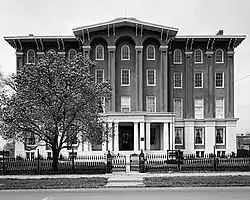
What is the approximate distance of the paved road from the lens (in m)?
16.9

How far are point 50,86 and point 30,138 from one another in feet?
15.4

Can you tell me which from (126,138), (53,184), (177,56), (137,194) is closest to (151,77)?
(177,56)

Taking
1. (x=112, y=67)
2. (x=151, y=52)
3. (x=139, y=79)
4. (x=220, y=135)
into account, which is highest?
(x=151, y=52)

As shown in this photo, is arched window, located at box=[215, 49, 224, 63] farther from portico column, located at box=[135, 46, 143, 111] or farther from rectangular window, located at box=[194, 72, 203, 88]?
portico column, located at box=[135, 46, 143, 111]

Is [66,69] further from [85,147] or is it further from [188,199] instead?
[85,147]

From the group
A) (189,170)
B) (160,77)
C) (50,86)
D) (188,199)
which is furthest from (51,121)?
(160,77)

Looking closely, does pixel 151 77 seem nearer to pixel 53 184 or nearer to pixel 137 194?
pixel 53 184

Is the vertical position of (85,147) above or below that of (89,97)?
below

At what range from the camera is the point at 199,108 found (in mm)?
57000

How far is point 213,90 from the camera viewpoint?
56812 mm

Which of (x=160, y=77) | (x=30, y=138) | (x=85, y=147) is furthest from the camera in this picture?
(x=160, y=77)

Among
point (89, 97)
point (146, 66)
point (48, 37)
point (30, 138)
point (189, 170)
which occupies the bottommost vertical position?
point (189, 170)

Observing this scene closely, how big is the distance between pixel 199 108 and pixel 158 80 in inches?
282

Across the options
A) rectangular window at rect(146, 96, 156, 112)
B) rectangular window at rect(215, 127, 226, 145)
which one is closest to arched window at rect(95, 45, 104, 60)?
rectangular window at rect(146, 96, 156, 112)
